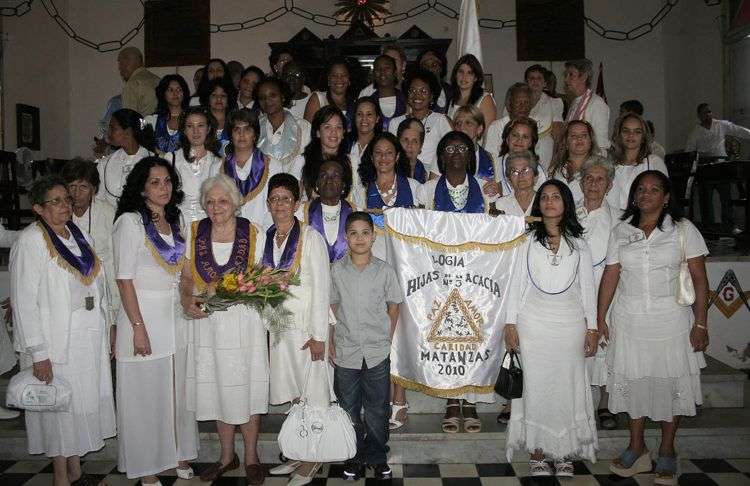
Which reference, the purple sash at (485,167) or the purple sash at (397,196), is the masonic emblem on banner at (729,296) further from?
the purple sash at (397,196)

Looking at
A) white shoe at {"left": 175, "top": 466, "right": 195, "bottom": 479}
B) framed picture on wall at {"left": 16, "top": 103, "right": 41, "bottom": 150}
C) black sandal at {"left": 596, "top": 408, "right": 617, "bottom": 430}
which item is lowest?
white shoe at {"left": 175, "top": 466, "right": 195, "bottom": 479}

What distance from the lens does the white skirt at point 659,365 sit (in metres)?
3.71

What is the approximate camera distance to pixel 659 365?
371 cm

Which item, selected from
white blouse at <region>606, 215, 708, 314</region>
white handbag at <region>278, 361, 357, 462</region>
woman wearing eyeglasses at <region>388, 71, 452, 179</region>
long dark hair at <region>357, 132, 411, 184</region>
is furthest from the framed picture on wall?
white blouse at <region>606, 215, 708, 314</region>

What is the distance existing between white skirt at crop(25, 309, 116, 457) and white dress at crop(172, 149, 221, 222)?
1.13 meters

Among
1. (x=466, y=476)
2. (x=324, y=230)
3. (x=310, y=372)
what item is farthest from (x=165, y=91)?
(x=466, y=476)

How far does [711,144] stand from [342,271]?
855 cm

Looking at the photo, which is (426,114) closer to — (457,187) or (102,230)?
(457,187)

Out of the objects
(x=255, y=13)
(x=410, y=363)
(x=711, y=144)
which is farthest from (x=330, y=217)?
(x=255, y=13)

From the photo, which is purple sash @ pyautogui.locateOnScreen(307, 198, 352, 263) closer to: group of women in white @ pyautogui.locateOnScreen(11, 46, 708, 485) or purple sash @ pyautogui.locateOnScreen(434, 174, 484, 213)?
group of women in white @ pyautogui.locateOnScreen(11, 46, 708, 485)

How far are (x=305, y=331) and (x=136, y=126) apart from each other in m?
2.21

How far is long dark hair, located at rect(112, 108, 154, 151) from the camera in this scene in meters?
4.79

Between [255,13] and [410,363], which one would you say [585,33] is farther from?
[410,363]

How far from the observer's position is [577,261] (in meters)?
3.69
